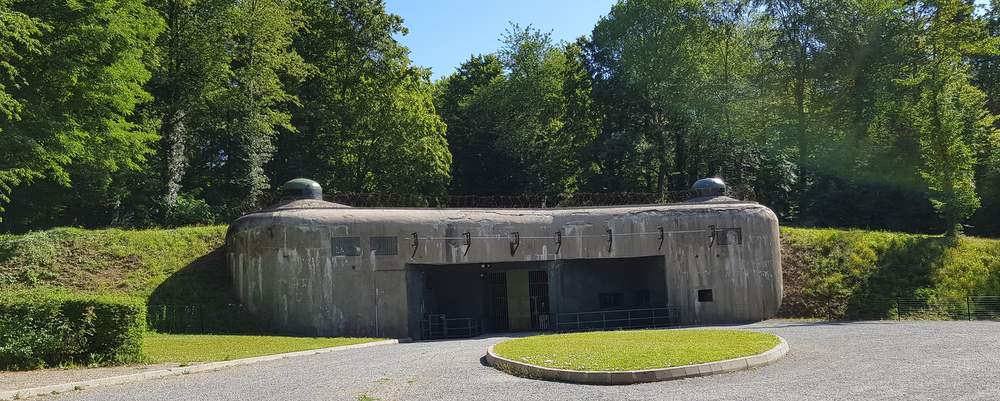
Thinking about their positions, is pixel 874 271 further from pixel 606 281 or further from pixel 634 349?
pixel 634 349

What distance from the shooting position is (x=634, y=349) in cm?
1686

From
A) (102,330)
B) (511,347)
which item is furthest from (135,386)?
(511,347)

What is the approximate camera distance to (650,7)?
1860 inches

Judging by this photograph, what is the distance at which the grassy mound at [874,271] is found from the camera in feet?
103

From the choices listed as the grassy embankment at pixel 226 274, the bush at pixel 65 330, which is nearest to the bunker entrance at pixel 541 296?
the grassy embankment at pixel 226 274

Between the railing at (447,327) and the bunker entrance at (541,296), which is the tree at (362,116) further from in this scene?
the railing at (447,327)

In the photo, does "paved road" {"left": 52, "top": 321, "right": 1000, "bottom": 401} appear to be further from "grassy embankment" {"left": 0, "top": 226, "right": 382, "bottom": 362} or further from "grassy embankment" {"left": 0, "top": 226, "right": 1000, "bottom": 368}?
"grassy embankment" {"left": 0, "top": 226, "right": 1000, "bottom": 368}

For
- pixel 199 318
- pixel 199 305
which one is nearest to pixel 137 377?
pixel 199 318

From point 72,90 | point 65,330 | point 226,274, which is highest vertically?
point 72,90

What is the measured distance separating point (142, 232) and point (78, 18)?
8989 mm

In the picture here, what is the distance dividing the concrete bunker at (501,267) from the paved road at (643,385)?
8.77 metres

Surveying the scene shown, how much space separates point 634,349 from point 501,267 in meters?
14.6

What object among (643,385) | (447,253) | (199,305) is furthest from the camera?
(447,253)

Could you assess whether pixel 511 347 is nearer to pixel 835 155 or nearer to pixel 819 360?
pixel 819 360
